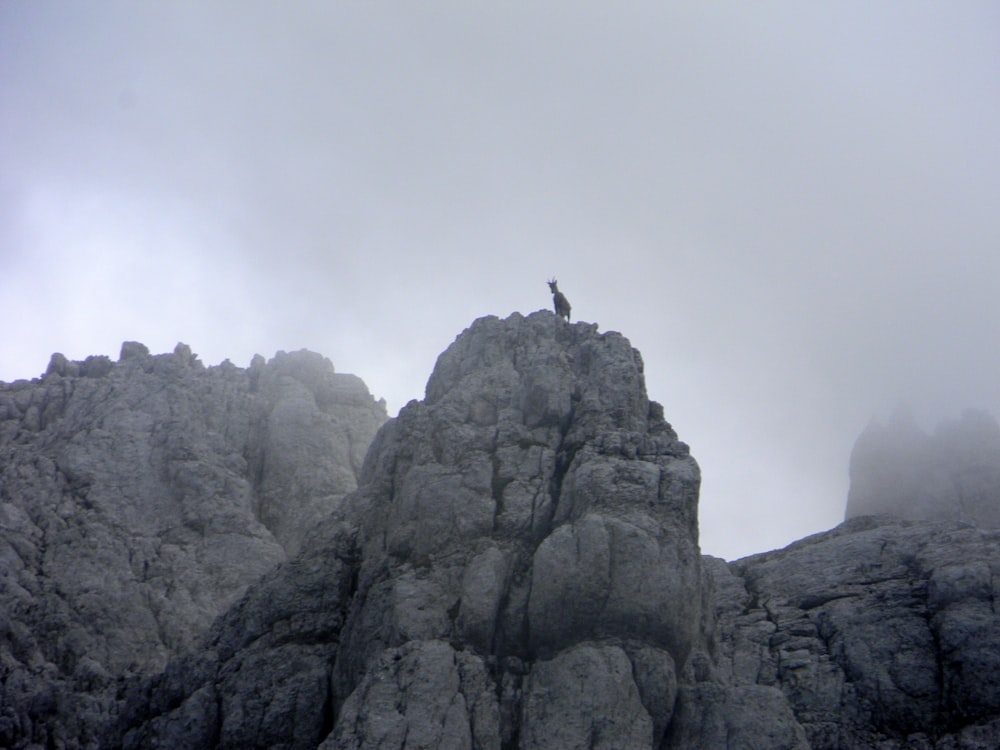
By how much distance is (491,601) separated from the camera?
46.0 metres

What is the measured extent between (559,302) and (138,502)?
92.1 ft

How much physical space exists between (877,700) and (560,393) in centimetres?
1988

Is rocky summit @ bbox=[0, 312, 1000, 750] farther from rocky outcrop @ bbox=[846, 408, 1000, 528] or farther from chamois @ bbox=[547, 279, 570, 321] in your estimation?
rocky outcrop @ bbox=[846, 408, 1000, 528]

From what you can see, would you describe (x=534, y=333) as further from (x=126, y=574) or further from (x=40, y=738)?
(x=40, y=738)

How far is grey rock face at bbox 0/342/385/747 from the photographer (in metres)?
57.2

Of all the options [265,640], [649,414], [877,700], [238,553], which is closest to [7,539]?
[238,553]

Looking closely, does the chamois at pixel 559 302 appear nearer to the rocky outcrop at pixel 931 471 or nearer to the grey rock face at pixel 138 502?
the grey rock face at pixel 138 502

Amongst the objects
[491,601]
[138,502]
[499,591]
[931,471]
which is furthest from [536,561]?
[931,471]

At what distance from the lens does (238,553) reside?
219ft

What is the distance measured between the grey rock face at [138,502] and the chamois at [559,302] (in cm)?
1941

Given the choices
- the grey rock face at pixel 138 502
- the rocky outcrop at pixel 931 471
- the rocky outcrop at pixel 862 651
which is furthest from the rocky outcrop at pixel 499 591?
the rocky outcrop at pixel 931 471

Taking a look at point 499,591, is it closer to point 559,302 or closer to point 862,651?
point 862,651

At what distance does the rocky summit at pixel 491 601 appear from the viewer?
44.2 metres

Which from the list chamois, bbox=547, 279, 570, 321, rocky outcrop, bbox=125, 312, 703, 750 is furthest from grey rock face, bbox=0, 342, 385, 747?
chamois, bbox=547, 279, 570, 321
